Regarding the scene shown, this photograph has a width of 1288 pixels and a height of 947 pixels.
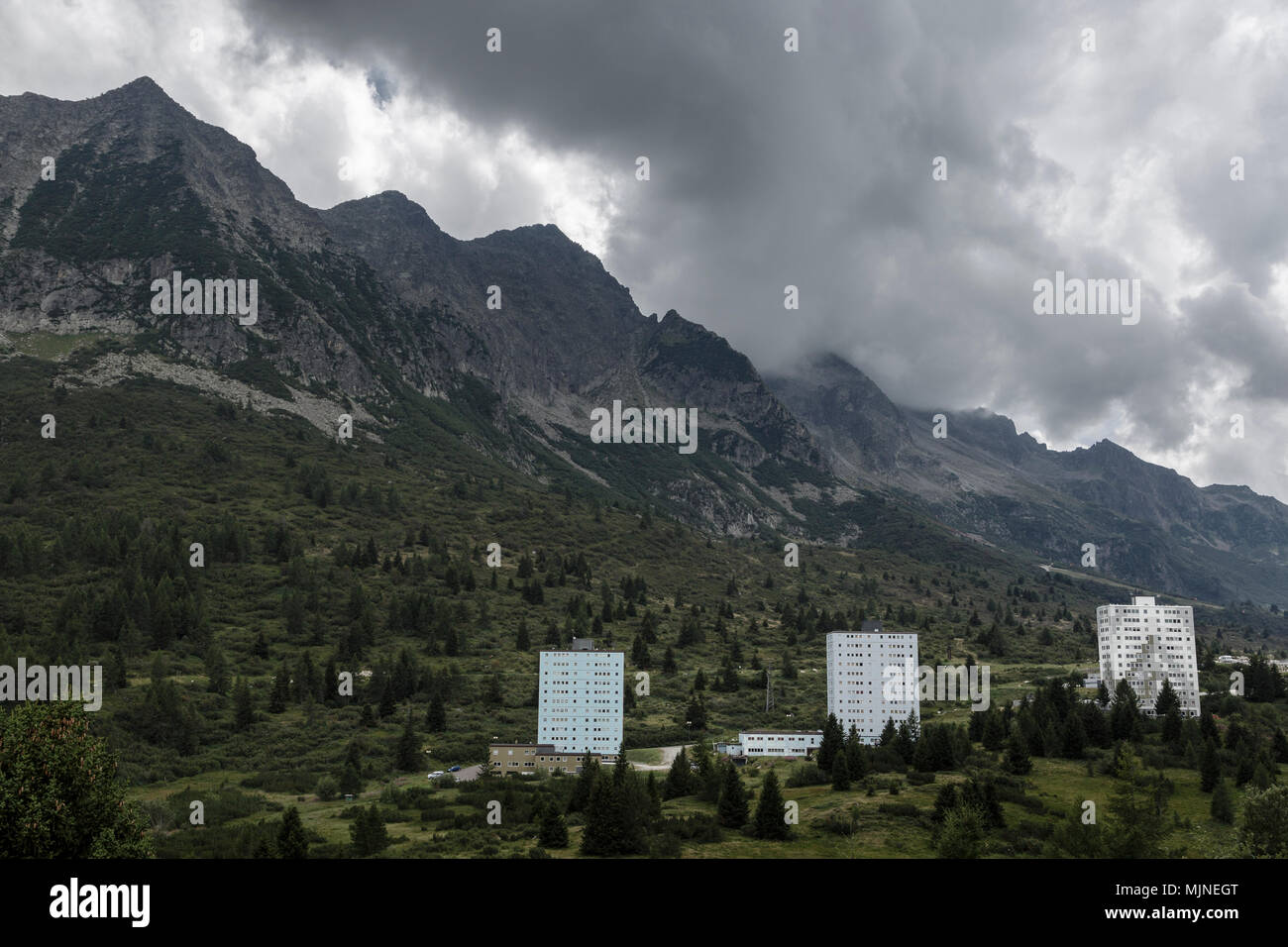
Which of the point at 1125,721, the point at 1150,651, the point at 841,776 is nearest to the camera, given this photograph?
the point at 841,776

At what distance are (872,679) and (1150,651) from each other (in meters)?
44.2

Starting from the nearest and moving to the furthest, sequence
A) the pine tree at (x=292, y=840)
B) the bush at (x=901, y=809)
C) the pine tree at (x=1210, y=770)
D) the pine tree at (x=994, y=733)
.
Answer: the pine tree at (x=292, y=840), the bush at (x=901, y=809), the pine tree at (x=1210, y=770), the pine tree at (x=994, y=733)

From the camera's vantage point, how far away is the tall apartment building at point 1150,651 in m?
132

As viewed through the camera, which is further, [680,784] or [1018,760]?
[1018,760]

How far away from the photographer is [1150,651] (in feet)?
439

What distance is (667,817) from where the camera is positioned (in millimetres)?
72438

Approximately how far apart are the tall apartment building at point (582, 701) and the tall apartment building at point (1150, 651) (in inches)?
3120

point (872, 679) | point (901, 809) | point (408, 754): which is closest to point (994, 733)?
point (872, 679)

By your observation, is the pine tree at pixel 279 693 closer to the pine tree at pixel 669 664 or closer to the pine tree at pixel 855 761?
the pine tree at pixel 669 664

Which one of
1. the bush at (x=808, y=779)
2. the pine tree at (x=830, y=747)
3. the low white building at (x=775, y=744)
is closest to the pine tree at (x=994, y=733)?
the pine tree at (x=830, y=747)

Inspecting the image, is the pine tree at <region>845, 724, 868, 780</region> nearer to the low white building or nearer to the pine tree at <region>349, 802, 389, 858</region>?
the low white building

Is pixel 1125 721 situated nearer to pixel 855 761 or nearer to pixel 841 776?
pixel 855 761
